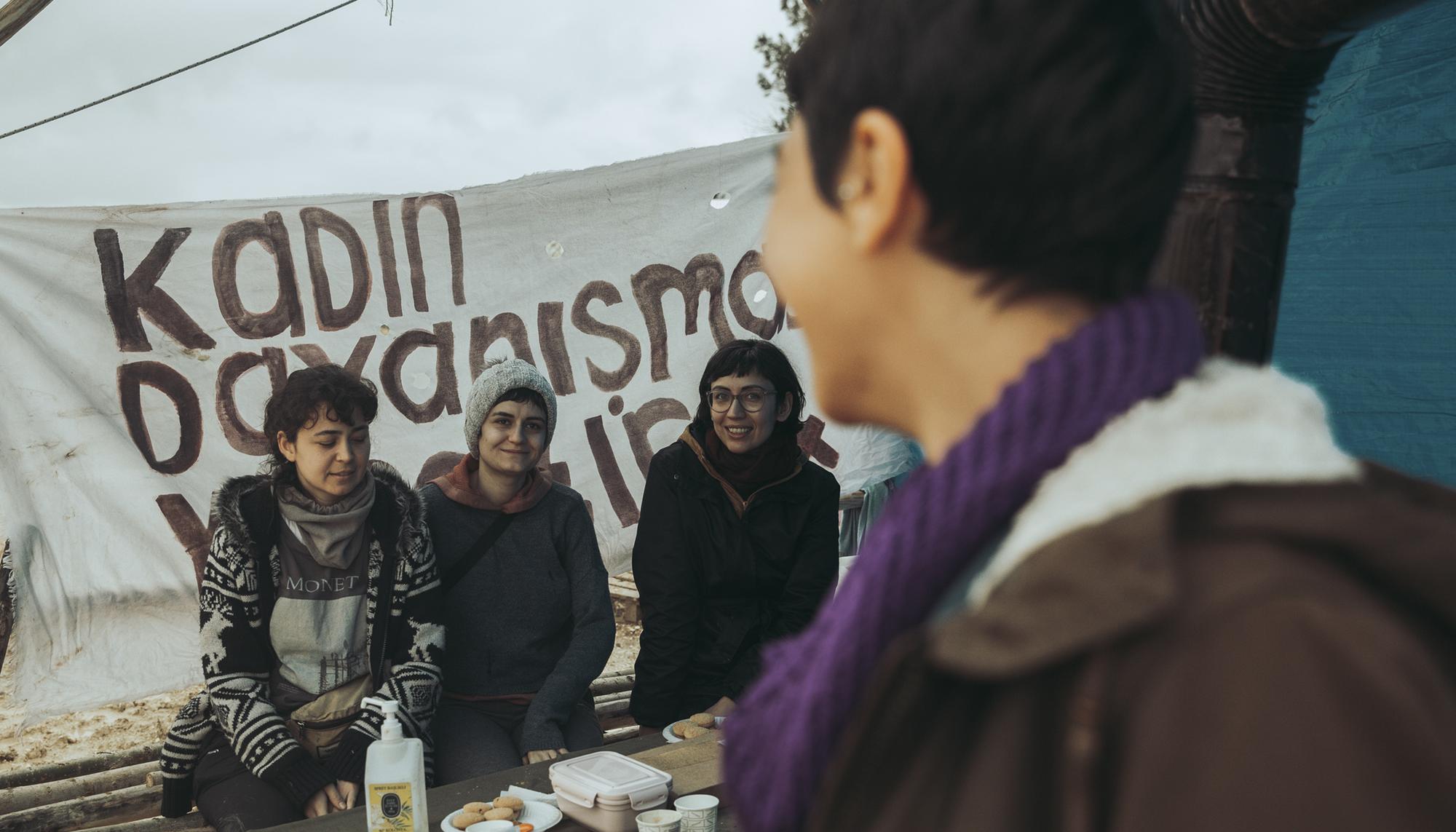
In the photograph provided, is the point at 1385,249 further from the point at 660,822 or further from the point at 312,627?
the point at 312,627

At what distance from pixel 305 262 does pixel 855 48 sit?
164 inches

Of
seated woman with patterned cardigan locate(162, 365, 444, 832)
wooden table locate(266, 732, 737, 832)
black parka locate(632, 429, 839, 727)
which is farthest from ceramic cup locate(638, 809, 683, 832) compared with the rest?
black parka locate(632, 429, 839, 727)

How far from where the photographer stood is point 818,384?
806 mm

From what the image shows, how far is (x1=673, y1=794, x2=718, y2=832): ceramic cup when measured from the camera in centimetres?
196

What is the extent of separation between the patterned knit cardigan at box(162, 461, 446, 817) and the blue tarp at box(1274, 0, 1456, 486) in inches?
101

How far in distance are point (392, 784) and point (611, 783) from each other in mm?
409

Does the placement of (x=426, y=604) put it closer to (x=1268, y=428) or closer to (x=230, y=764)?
(x=230, y=764)

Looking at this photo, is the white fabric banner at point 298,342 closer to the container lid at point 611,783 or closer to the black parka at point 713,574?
the black parka at point 713,574

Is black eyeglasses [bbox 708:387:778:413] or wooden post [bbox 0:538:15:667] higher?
black eyeglasses [bbox 708:387:778:413]

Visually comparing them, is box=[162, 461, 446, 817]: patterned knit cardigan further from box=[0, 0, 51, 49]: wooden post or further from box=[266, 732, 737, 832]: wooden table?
box=[0, 0, 51, 49]: wooden post

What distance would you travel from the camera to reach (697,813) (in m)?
1.96

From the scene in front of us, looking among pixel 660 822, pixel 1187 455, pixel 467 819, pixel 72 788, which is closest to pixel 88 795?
pixel 72 788

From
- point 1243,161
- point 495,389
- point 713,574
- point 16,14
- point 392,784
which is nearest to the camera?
point 1243,161

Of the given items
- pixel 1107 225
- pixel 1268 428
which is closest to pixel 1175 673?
pixel 1268 428
